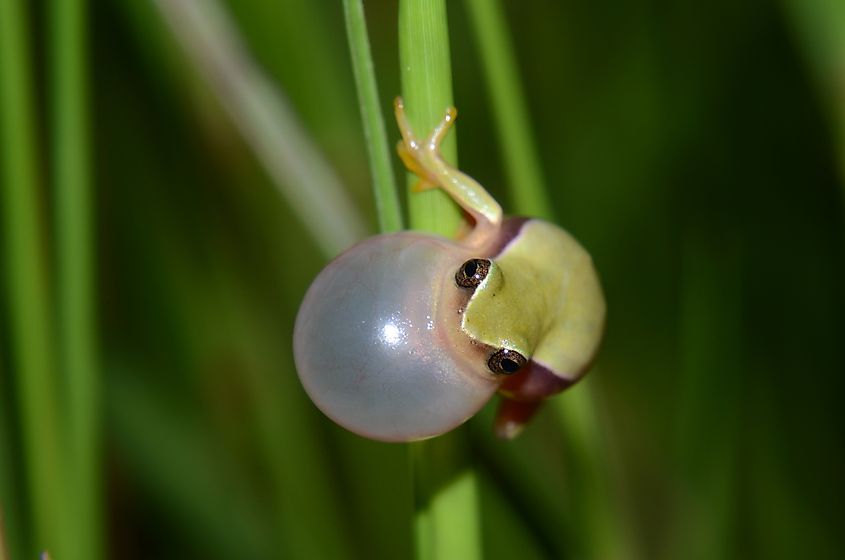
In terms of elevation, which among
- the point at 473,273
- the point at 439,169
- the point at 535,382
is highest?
the point at 439,169

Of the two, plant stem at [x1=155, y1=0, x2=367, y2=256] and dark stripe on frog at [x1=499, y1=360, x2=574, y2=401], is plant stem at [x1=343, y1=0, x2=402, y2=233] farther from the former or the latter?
plant stem at [x1=155, y1=0, x2=367, y2=256]

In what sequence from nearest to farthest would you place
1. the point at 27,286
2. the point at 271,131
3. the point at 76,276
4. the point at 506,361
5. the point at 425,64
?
the point at 425,64 < the point at 506,361 < the point at 27,286 < the point at 76,276 < the point at 271,131

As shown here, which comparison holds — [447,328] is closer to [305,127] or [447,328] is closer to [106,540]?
[305,127]

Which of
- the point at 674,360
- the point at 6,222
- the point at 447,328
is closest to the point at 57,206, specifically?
the point at 6,222

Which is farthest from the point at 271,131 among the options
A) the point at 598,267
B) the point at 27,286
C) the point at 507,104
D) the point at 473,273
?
the point at 598,267

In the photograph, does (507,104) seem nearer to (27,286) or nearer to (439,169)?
(439,169)

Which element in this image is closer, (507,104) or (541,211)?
(507,104)

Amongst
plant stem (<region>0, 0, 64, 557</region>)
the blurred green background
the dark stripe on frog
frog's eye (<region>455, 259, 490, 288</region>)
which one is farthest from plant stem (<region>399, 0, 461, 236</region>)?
the blurred green background
